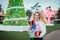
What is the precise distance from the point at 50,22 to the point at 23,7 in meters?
0.36

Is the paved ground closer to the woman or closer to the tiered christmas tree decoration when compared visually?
the woman

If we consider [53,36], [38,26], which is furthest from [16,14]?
[53,36]

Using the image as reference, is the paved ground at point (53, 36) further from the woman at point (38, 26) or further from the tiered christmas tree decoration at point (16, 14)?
the tiered christmas tree decoration at point (16, 14)

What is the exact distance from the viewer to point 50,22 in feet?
6.05

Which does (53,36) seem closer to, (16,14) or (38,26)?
(38,26)

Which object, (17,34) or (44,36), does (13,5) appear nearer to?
(17,34)

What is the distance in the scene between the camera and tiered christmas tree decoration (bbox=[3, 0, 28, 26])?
1878 mm

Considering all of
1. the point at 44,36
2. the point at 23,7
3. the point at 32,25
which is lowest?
the point at 44,36

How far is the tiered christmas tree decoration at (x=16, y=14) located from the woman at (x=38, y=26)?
107mm

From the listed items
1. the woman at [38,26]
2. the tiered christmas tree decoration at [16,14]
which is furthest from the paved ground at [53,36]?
the tiered christmas tree decoration at [16,14]

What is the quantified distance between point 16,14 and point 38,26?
0.96ft

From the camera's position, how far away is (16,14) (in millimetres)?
1889

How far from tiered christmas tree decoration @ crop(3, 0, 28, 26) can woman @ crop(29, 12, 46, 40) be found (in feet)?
A: 0.35

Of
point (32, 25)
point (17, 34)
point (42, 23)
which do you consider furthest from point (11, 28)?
point (42, 23)
